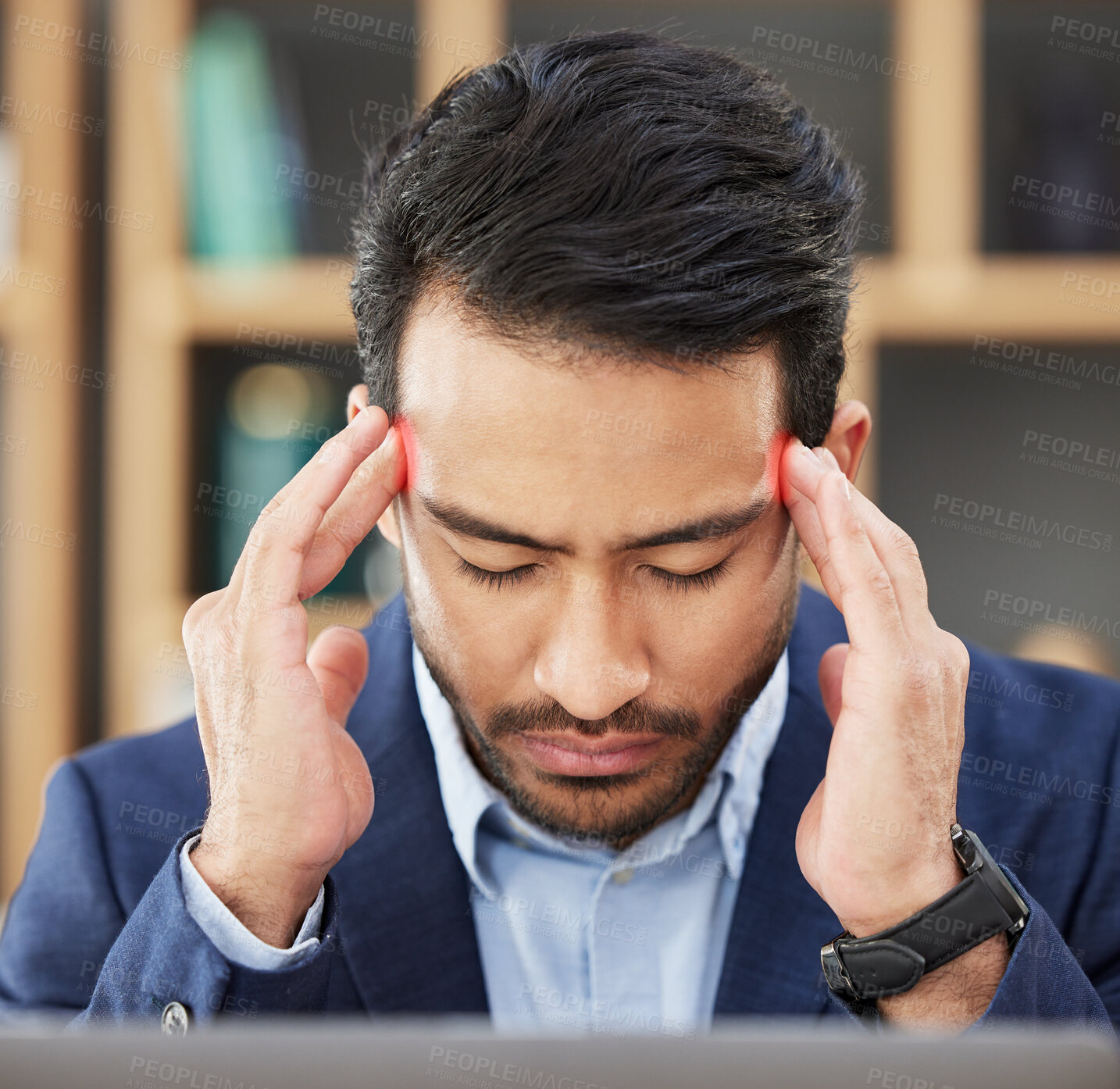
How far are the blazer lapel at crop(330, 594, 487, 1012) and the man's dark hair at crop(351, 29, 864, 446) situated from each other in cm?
37

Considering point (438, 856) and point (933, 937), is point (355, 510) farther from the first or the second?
point (933, 937)

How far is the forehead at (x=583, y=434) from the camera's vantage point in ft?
3.06

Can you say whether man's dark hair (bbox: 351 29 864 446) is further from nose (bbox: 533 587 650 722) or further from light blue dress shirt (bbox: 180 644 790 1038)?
light blue dress shirt (bbox: 180 644 790 1038)

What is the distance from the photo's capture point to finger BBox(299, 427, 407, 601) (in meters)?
1.03

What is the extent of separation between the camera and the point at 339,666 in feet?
3.84

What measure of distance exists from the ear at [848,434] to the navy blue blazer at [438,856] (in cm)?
22

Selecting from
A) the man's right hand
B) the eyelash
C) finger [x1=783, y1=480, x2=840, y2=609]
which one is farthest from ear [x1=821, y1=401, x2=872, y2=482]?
the man's right hand

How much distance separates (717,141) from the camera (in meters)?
1.02

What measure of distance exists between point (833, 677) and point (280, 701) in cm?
55

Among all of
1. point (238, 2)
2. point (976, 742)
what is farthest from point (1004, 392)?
point (238, 2)

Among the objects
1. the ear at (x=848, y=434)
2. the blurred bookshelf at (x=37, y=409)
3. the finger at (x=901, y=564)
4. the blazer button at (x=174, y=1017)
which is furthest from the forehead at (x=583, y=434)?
the blurred bookshelf at (x=37, y=409)

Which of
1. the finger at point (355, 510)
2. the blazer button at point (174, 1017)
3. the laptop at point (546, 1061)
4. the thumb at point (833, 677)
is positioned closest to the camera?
the laptop at point (546, 1061)

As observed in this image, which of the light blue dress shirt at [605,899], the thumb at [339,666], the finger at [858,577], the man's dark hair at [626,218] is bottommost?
the light blue dress shirt at [605,899]

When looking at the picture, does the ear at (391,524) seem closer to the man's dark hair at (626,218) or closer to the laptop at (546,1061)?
the man's dark hair at (626,218)
